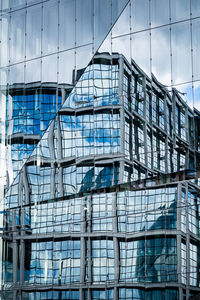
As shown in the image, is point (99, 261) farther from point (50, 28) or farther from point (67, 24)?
point (50, 28)

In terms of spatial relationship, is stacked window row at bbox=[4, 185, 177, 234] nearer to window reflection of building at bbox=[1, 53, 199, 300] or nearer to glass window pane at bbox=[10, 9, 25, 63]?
window reflection of building at bbox=[1, 53, 199, 300]

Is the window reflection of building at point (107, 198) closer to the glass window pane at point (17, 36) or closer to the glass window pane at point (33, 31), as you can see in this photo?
the glass window pane at point (33, 31)

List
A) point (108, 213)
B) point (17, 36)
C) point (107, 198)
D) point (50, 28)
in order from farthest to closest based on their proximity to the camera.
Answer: point (17, 36)
point (50, 28)
point (107, 198)
point (108, 213)

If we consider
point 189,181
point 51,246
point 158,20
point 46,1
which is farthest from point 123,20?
point 51,246

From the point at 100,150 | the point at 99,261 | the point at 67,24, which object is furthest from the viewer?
the point at 67,24

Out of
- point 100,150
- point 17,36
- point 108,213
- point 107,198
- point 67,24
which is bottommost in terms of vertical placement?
point 108,213

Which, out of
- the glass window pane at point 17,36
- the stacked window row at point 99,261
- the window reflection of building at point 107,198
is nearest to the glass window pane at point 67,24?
the window reflection of building at point 107,198

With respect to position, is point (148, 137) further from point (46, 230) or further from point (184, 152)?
point (46, 230)

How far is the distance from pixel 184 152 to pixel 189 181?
1.20m

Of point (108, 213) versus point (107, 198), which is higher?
point (107, 198)

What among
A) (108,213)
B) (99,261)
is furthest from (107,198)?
(99,261)

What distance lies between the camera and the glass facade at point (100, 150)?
84.2 ft

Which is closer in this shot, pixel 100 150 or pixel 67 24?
pixel 100 150

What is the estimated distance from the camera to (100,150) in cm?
2845
